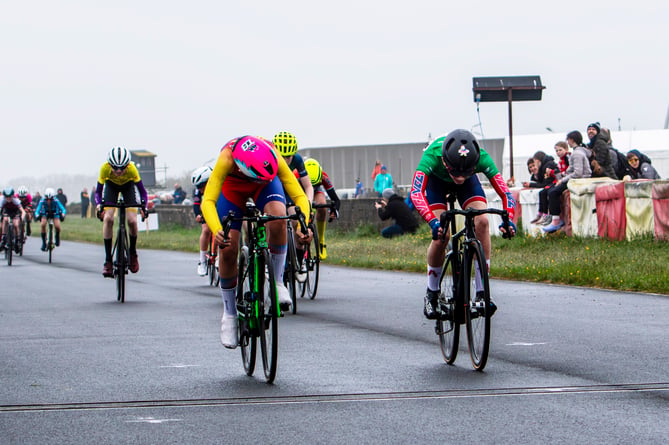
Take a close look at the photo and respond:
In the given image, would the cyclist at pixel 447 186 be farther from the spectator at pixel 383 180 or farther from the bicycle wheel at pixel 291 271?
the spectator at pixel 383 180

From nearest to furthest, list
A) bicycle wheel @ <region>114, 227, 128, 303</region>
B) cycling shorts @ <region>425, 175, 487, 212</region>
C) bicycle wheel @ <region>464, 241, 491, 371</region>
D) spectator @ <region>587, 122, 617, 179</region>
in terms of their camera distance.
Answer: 1. bicycle wheel @ <region>464, 241, 491, 371</region>
2. cycling shorts @ <region>425, 175, 487, 212</region>
3. bicycle wheel @ <region>114, 227, 128, 303</region>
4. spectator @ <region>587, 122, 617, 179</region>

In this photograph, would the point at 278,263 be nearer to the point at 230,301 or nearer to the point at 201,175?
the point at 230,301

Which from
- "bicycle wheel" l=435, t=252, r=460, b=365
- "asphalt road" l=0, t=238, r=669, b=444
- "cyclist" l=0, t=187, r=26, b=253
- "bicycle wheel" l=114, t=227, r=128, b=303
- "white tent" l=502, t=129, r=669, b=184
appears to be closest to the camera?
"asphalt road" l=0, t=238, r=669, b=444

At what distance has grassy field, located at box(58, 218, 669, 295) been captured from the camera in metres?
14.4

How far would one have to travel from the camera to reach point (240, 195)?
26.5 feet

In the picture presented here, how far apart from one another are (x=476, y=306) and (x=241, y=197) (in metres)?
1.92

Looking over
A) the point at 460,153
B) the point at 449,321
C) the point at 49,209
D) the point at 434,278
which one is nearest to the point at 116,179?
the point at 434,278

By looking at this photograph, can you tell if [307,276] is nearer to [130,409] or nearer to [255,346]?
[255,346]

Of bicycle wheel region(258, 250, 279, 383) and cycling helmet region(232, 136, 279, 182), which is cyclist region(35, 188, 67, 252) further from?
bicycle wheel region(258, 250, 279, 383)

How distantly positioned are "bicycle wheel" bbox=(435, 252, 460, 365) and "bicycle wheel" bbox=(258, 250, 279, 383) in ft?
4.28

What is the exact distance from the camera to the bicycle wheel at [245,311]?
7387 mm

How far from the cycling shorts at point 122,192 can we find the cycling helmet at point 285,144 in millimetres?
3048

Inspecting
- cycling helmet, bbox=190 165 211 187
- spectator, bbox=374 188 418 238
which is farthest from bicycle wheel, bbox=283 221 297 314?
spectator, bbox=374 188 418 238

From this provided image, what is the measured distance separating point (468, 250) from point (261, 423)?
7.42 ft
